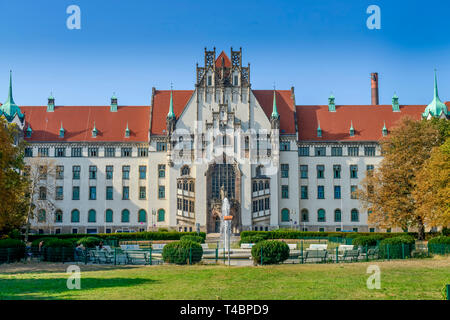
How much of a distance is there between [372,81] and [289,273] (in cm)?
6994

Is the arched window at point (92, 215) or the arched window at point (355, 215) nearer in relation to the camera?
the arched window at point (92, 215)

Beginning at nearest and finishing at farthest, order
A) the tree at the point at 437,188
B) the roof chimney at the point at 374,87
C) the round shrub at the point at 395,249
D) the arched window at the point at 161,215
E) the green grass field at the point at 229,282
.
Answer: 1. the green grass field at the point at 229,282
2. the round shrub at the point at 395,249
3. the tree at the point at 437,188
4. the arched window at the point at 161,215
5. the roof chimney at the point at 374,87

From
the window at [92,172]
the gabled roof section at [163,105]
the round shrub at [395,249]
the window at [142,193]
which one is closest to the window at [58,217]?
the window at [92,172]

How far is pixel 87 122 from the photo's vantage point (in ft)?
268

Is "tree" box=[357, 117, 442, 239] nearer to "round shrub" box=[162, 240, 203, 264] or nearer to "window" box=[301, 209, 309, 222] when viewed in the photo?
"window" box=[301, 209, 309, 222]

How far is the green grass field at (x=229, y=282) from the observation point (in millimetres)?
20312

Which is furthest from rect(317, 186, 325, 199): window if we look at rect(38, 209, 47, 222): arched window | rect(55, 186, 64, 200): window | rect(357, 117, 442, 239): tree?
rect(38, 209, 47, 222): arched window

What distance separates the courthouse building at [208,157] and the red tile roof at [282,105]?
0.66 feet

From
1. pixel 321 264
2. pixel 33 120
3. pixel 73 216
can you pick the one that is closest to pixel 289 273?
pixel 321 264

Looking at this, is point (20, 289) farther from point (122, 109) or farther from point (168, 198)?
point (122, 109)

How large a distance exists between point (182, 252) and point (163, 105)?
51.6 meters

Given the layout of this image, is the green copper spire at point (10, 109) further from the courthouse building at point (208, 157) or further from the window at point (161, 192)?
the window at point (161, 192)

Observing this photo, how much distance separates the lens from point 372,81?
91000 mm

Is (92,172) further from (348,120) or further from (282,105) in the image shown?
(348,120)
